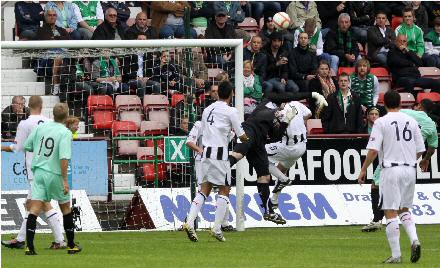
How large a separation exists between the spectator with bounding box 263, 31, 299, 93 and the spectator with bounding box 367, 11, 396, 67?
271 cm

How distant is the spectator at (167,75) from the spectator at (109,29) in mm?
2739

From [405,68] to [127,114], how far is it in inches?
284

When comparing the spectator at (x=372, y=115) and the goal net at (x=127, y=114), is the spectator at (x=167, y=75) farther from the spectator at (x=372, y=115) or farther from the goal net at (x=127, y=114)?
the spectator at (x=372, y=115)

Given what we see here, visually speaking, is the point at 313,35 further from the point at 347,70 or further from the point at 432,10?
the point at 432,10

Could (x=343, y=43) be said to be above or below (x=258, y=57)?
above

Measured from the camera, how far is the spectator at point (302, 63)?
26688 millimetres

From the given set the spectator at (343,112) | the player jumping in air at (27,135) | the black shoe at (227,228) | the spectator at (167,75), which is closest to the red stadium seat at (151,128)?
the spectator at (167,75)

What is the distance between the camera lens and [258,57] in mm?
26406

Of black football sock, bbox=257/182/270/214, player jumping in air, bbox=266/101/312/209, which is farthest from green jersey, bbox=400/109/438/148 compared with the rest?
black football sock, bbox=257/182/270/214

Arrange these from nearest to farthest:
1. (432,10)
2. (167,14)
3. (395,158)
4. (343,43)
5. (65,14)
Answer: (395,158) < (65,14) < (167,14) < (343,43) < (432,10)

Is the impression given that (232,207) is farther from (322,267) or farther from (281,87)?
(322,267)

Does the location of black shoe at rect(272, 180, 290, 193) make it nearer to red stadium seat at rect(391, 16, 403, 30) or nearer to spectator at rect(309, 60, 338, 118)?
spectator at rect(309, 60, 338, 118)

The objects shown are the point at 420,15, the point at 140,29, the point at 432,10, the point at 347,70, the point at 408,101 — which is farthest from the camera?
the point at 432,10

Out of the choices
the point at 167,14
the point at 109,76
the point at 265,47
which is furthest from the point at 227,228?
the point at 167,14
